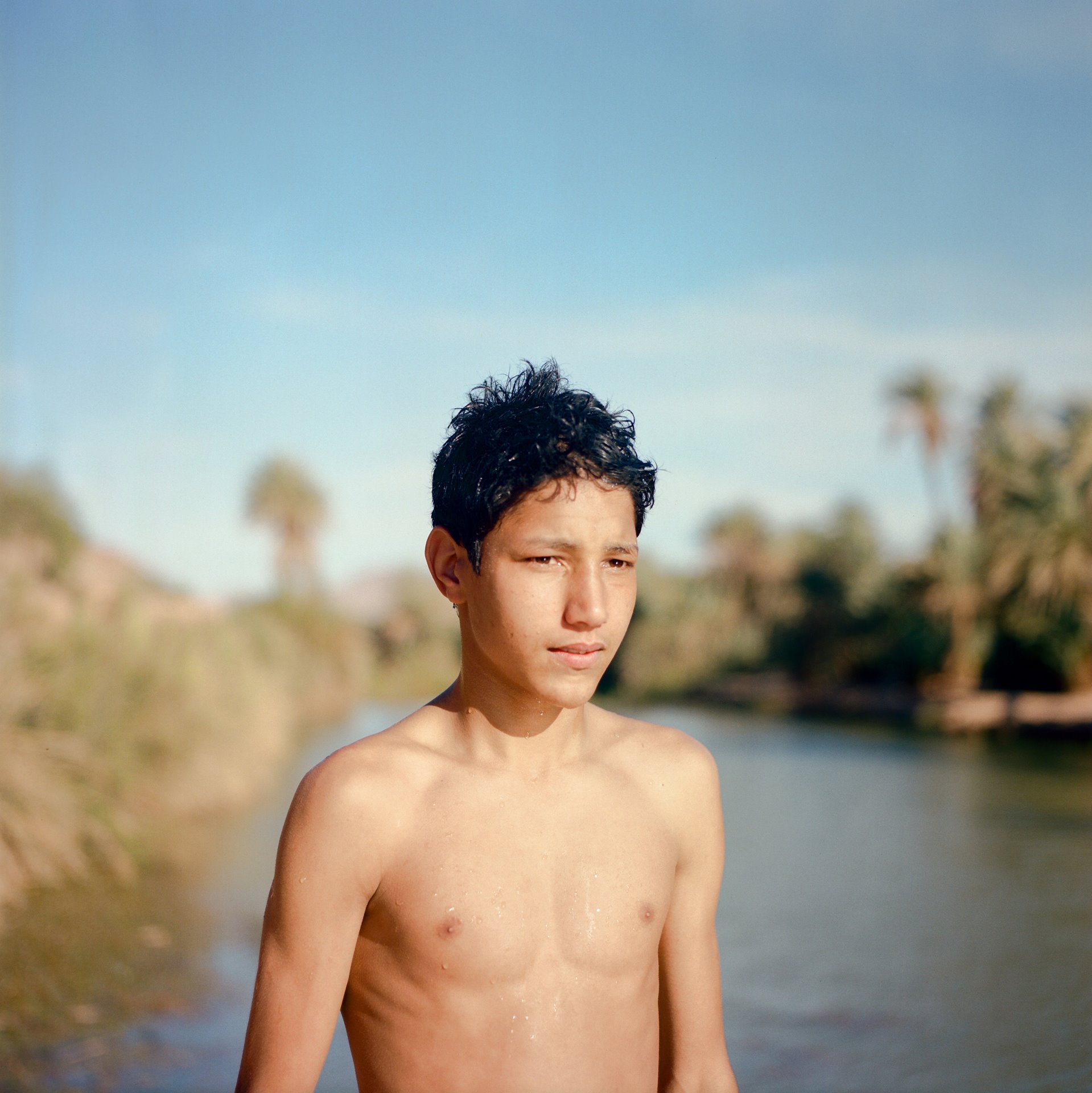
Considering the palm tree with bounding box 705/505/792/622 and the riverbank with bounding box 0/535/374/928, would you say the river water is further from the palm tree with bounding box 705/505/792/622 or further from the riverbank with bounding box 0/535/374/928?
the palm tree with bounding box 705/505/792/622

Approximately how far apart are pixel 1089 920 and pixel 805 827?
178 inches

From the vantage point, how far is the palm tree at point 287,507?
39.7 meters

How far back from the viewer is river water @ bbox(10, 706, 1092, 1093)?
6.05 m

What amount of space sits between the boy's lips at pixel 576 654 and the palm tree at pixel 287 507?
3805 centimetres

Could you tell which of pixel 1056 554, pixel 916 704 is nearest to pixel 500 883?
pixel 1056 554

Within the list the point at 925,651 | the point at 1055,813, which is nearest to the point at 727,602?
the point at 925,651

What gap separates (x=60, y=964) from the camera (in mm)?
6391

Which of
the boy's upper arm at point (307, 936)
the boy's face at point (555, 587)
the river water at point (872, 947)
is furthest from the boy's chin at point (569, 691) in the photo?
the river water at point (872, 947)

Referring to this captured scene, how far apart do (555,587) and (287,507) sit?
128ft

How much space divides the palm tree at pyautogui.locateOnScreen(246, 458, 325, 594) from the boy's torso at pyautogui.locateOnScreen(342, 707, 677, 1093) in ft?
124

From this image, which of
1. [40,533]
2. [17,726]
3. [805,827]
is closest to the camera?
[17,726]

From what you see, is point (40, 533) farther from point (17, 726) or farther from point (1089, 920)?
point (1089, 920)

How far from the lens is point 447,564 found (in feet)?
5.95

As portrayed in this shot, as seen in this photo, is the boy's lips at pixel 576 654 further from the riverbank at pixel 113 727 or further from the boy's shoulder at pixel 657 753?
the riverbank at pixel 113 727
